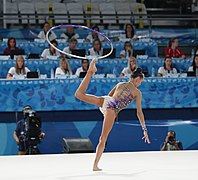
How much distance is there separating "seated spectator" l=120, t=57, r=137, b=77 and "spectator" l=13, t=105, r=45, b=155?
7.43ft

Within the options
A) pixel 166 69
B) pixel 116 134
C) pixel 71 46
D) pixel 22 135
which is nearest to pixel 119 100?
pixel 22 135

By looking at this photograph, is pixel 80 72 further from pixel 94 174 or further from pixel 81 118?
pixel 94 174

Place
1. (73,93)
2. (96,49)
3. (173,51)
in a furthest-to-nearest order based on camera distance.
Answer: (173,51) < (96,49) < (73,93)

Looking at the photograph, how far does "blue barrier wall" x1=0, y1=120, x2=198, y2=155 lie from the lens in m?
11.9

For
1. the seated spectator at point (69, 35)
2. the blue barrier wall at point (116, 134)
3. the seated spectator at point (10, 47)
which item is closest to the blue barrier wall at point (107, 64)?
the seated spectator at point (10, 47)

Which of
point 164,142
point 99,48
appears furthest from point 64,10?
point 164,142

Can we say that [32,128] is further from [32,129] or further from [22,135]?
[22,135]

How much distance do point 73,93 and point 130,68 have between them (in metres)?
1.34

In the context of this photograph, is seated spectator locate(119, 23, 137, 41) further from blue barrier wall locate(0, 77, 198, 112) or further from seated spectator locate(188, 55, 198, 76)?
blue barrier wall locate(0, 77, 198, 112)

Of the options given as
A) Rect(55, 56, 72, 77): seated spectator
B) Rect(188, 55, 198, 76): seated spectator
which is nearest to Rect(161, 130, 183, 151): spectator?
Rect(188, 55, 198, 76): seated spectator

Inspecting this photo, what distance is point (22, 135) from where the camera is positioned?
11.1 meters

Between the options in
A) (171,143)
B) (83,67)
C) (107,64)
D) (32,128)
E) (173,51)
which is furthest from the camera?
(173,51)

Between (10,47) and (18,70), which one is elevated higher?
(10,47)

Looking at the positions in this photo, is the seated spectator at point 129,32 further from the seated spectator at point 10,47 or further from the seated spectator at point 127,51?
the seated spectator at point 10,47
